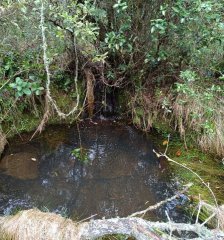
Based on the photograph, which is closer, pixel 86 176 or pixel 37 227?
pixel 37 227

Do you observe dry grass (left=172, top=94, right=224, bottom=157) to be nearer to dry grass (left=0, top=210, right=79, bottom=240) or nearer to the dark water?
the dark water

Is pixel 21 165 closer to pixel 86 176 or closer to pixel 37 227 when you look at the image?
pixel 86 176

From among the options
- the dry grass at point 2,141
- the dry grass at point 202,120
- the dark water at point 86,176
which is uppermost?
the dry grass at point 202,120

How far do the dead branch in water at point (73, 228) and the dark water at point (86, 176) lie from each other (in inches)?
21.2

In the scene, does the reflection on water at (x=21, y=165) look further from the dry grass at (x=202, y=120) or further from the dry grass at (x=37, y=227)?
the dry grass at (x=202, y=120)

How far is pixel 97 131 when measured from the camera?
15.1ft

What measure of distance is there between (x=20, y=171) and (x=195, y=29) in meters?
2.87

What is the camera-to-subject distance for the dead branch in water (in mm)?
2340

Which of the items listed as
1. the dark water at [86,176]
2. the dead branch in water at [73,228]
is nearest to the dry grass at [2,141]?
the dark water at [86,176]

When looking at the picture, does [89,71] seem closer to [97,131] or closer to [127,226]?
[97,131]

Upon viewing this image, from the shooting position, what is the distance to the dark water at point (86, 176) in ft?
10.7

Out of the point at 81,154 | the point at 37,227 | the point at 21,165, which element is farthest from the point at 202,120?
the point at 37,227

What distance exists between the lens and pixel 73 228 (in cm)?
254

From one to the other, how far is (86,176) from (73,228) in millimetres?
1182
